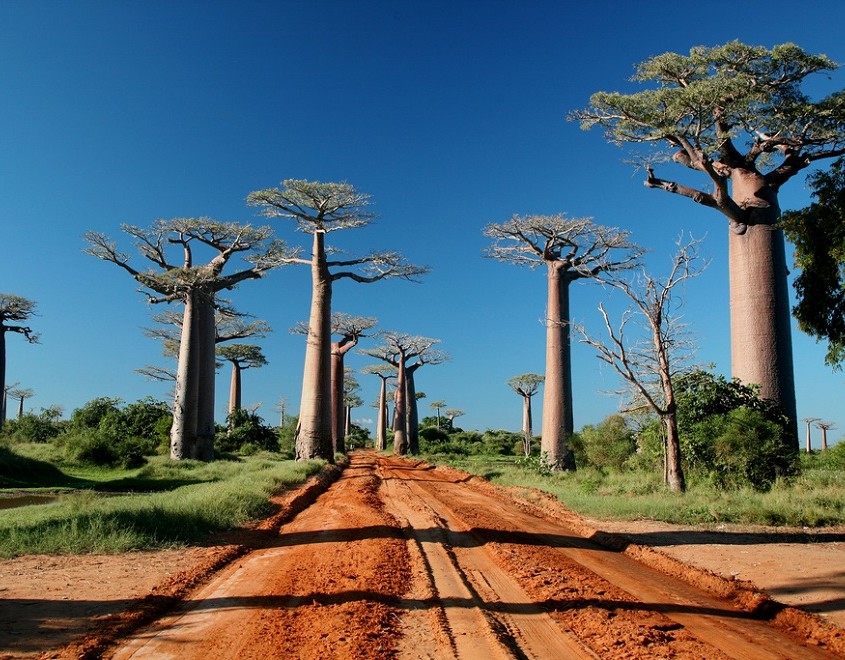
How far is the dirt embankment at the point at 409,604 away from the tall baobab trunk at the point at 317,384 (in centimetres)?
1238

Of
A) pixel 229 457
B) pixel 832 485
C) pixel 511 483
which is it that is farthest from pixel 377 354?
pixel 832 485

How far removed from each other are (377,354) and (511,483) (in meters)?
23.4

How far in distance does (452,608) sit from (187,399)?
17.9 m

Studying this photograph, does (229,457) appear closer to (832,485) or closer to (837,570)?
(832,485)

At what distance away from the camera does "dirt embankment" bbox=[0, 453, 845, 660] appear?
325cm

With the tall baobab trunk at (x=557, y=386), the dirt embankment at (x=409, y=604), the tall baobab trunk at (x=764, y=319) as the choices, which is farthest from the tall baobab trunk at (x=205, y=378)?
the tall baobab trunk at (x=764, y=319)

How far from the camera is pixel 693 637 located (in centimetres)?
346

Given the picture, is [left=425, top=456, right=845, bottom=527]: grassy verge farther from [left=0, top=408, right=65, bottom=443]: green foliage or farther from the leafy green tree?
[left=0, top=408, right=65, bottom=443]: green foliage

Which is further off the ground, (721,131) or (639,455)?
(721,131)

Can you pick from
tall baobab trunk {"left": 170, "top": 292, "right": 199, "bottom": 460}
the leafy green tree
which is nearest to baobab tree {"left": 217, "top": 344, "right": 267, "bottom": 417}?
tall baobab trunk {"left": 170, "top": 292, "right": 199, "bottom": 460}

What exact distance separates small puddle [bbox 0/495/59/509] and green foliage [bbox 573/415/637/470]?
12505 mm

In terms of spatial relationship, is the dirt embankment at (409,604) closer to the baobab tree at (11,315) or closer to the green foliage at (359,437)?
the baobab tree at (11,315)

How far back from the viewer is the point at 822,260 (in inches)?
395

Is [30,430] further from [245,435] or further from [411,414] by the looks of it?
[411,414]
